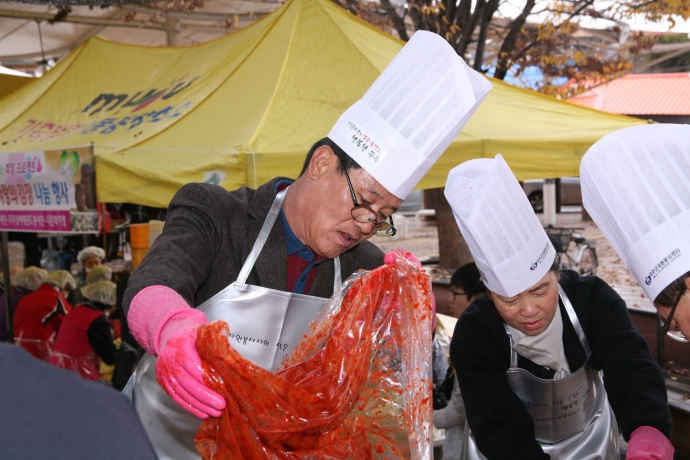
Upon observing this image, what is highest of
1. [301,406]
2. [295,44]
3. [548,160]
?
[295,44]

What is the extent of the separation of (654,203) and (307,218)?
0.82 m

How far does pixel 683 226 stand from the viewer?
1.32m

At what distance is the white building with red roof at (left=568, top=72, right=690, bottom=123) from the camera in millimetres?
13055

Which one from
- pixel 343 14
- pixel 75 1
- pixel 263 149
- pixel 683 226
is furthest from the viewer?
pixel 75 1

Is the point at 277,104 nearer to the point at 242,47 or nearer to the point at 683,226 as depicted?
the point at 242,47

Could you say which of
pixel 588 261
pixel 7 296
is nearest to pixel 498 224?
pixel 7 296

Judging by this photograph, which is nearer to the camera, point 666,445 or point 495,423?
point 666,445

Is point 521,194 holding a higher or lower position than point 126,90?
lower

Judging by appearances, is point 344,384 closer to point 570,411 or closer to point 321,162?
point 321,162

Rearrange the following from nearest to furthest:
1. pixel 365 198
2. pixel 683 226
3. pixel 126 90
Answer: pixel 683 226 → pixel 365 198 → pixel 126 90

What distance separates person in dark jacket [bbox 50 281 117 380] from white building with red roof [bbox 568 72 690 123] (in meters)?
11.0

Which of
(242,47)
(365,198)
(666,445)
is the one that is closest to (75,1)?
(242,47)

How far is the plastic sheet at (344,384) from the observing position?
127 cm

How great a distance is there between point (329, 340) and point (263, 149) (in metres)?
1.60
